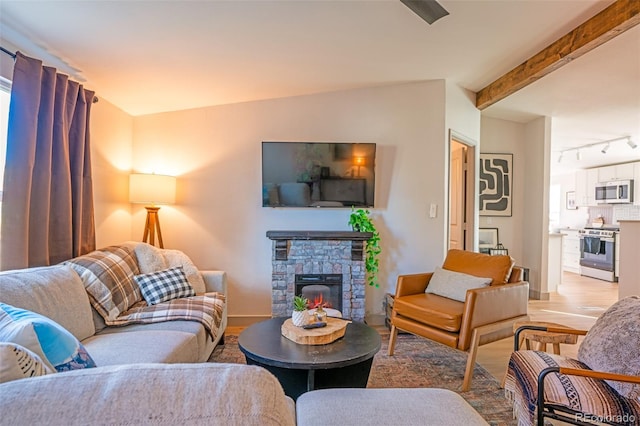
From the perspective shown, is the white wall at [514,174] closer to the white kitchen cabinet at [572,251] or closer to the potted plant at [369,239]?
the potted plant at [369,239]

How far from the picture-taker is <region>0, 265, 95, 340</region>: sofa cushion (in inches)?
68.2

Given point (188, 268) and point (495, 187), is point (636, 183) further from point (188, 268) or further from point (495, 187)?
point (188, 268)

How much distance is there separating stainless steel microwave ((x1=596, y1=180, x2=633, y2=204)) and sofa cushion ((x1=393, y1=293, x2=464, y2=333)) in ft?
20.1

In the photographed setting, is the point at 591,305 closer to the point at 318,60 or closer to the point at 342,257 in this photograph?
the point at 342,257

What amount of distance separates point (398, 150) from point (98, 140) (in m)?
2.92

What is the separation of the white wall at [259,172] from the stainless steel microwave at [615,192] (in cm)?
533

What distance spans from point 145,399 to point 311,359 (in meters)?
1.27

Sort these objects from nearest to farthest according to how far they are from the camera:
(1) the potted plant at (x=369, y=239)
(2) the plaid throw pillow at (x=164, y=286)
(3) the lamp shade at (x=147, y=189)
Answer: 1. (2) the plaid throw pillow at (x=164, y=286)
2. (3) the lamp shade at (x=147, y=189)
3. (1) the potted plant at (x=369, y=239)

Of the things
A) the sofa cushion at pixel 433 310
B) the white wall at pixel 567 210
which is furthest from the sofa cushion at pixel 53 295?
the white wall at pixel 567 210

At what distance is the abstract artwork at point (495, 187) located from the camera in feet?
17.1

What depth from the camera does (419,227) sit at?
12.6ft

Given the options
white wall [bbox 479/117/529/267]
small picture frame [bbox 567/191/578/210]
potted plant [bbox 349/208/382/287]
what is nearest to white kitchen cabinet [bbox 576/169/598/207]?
small picture frame [bbox 567/191/578/210]

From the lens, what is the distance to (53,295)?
1.90 m

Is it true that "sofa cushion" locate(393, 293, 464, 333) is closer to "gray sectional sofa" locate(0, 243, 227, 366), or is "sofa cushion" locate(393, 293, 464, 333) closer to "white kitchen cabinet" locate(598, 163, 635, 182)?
"gray sectional sofa" locate(0, 243, 227, 366)
